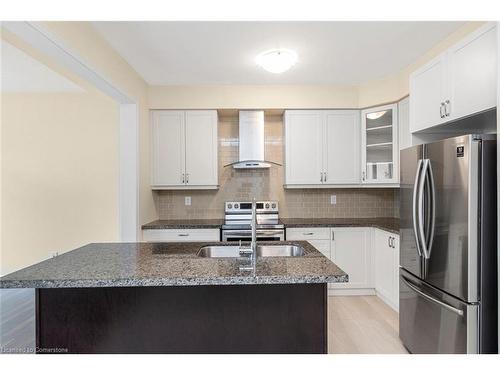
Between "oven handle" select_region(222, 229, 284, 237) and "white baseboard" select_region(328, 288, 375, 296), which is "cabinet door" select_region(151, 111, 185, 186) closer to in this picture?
"oven handle" select_region(222, 229, 284, 237)

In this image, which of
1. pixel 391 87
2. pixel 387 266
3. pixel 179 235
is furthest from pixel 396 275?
pixel 179 235

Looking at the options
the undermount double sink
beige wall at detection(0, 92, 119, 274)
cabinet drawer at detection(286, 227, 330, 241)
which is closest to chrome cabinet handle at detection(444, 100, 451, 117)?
the undermount double sink

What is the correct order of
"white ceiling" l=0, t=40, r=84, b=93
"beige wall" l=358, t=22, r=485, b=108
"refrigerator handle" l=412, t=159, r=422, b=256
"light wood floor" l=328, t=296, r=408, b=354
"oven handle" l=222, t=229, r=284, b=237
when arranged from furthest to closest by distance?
1. "oven handle" l=222, t=229, r=284, b=237
2. "white ceiling" l=0, t=40, r=84, b=93
3. "beige wall" l=358, t=22, r=485, b=108
4. "light wood floor" l=328, t=296, r=408, b=354
5. "refrigerator handle" l=412, t=159, r=422, b=256

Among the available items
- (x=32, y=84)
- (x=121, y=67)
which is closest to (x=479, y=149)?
(x=121, y=67)

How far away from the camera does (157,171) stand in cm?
382

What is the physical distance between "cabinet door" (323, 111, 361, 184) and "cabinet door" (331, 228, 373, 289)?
2.09 ft

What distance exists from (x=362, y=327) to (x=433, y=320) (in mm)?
904

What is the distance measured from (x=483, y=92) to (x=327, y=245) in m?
2.15

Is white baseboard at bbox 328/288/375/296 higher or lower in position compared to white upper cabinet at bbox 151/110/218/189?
lower

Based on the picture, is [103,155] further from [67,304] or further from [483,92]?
[483,92]

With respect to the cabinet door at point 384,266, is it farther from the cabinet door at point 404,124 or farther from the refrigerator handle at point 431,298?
the cabinet door at point 404,124

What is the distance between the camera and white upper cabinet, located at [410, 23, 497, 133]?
191cm

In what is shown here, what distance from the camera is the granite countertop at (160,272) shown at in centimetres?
136

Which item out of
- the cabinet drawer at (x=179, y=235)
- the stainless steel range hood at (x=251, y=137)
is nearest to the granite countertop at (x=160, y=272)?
the cabinet drawer at (x=179, y=235)
